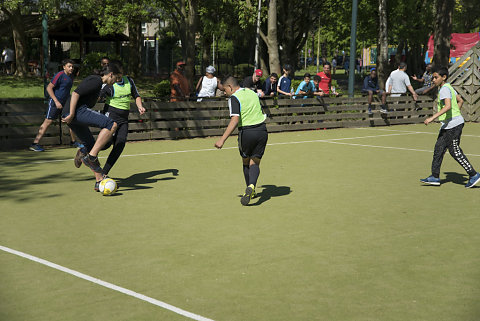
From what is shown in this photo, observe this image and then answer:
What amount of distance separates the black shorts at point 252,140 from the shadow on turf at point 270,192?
0.74 meters

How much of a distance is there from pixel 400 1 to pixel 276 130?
25860 mm

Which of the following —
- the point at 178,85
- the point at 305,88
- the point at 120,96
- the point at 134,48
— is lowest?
the point at 305,88

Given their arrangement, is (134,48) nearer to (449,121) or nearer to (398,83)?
(398,83)

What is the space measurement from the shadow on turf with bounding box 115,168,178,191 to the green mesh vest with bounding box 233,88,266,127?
2.37 metres

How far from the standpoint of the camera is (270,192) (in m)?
10.4

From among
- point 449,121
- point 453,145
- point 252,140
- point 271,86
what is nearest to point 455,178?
point 453,145

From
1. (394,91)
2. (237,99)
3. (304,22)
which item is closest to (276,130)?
(394,91)

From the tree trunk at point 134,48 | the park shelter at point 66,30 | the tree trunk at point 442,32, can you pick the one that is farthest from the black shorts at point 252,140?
the park shelter at point 66,30

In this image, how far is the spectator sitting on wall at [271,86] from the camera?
66.1 ft

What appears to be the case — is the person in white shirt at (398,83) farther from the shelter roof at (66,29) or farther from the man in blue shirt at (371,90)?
the shelter roof at (66,29)

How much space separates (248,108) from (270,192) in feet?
5.66

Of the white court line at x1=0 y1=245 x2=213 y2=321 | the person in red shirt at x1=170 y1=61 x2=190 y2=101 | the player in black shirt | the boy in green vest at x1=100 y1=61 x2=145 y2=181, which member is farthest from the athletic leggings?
the person in red shirt at x1=170 y1=61 x2=190 y2=101

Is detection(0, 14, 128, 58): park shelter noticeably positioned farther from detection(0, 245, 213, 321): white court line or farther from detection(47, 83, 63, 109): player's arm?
detection(0, 245, 213, 321): white court line

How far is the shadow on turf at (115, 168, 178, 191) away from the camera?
10.8m
